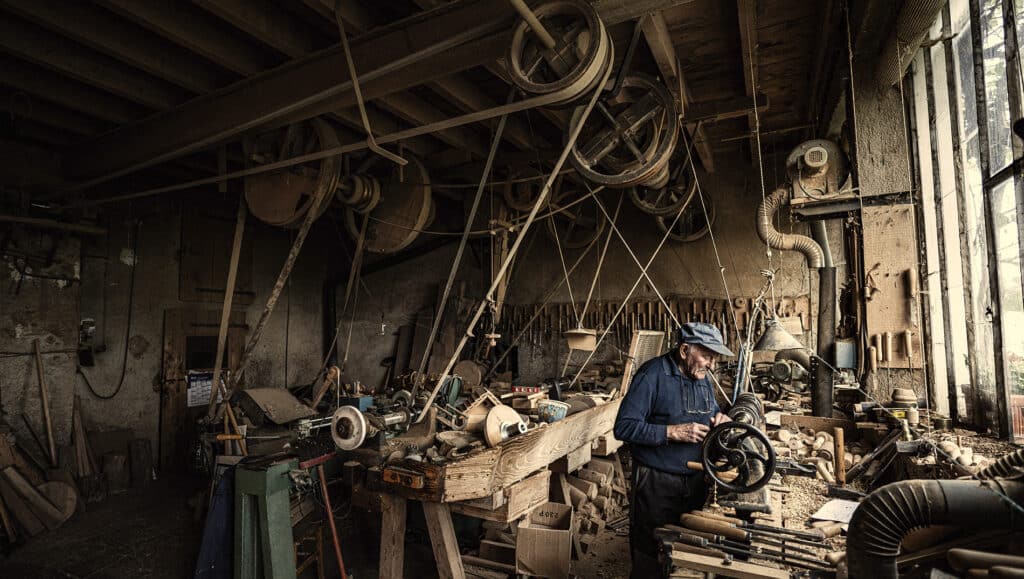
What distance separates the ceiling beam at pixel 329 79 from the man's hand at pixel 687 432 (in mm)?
2576

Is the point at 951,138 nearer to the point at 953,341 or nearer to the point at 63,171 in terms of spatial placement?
the point at 953,341

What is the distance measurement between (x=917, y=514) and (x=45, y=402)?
8139 millimetres

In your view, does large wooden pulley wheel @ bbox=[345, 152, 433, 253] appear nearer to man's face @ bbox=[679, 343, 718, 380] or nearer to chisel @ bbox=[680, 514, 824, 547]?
man's face @ bbox=[679, 343, 718, 380]

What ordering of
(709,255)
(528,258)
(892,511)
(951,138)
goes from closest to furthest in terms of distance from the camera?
(892,511), (951,138), (709,255), (528,258)

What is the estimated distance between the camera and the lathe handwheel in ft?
8.44

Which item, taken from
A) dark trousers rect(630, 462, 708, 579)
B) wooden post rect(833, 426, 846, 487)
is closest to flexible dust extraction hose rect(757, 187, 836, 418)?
wooden post rect(833, 426, 846, 487)

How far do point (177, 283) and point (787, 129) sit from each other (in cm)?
892

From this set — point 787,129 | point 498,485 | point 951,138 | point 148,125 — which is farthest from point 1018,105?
point 148,125

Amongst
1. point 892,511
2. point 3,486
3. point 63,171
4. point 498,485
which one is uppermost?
point 63,171

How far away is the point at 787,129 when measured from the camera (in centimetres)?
682

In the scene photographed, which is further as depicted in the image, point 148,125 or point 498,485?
point 148,125

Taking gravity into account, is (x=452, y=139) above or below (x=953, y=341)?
above

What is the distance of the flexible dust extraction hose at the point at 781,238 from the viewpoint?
5205 millimetres

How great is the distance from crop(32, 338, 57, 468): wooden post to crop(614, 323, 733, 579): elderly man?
6.72m
